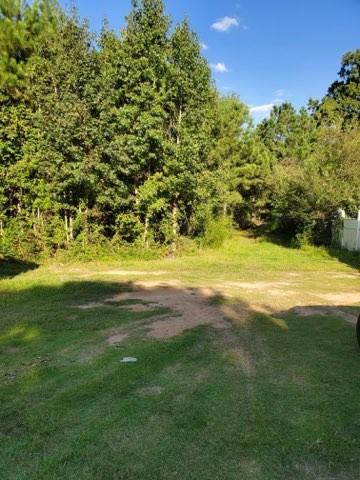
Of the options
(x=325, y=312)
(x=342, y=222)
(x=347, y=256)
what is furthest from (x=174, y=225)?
(x=325, y=312)

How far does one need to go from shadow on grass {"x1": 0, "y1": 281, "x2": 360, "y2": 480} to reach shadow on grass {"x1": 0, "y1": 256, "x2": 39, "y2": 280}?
14.6 feet

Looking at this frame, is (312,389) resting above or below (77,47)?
below

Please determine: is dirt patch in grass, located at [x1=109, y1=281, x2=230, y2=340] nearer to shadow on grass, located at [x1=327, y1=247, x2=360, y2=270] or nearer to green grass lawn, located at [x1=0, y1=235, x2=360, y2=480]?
green grass lawn, located at [x1=0, y1=235, x2=360, y2=480]

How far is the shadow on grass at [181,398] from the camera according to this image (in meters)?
2.30

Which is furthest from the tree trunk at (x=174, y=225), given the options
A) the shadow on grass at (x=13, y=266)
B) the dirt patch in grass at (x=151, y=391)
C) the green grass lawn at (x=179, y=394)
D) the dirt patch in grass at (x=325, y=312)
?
the dirt patch in grass at (x=151, y=391)

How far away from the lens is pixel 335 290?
7.72m

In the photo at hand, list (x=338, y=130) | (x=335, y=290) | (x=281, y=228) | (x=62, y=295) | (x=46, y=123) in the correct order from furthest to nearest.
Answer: (x=281, y=228)
(x=338, y=130)
(x=46, y=123)
(x=335, y=290)
(x=62, y=295)

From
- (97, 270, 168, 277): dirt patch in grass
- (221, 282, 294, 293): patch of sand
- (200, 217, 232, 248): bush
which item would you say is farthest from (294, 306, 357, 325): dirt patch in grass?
(200, 217, 232, 248): bush

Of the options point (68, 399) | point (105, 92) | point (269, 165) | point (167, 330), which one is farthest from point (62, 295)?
point (269, 165)

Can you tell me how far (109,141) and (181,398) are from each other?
1056cm

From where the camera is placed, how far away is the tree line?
11906 mm

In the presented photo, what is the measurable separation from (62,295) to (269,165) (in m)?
17.5

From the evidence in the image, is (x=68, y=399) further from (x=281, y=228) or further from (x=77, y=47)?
(x=281, y=228)

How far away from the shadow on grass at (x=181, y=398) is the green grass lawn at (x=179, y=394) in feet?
0.03
